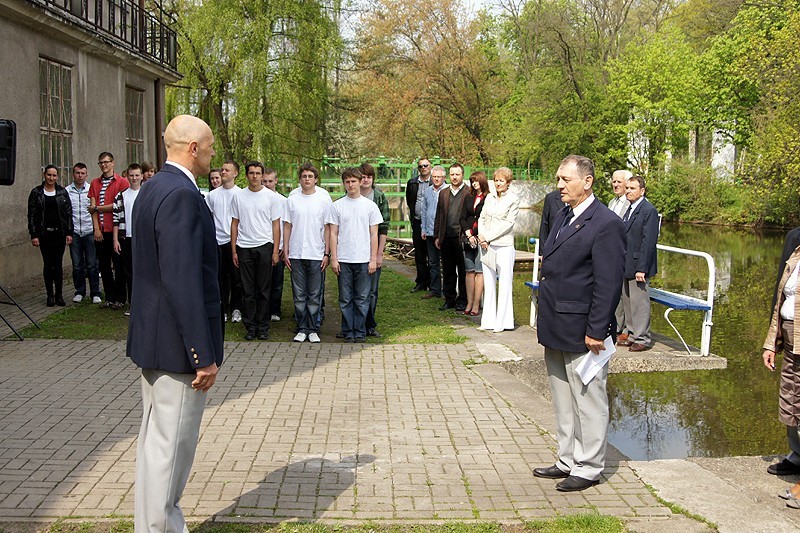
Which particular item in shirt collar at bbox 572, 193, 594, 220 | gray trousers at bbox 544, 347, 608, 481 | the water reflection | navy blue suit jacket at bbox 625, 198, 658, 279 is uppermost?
shirt collar at bbox 572, 193, 594, 220

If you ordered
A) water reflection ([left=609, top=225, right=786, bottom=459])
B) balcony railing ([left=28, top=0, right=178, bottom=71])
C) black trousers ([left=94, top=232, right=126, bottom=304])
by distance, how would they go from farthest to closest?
1. balcony railing ([left=28, top=0, right=178, bottom=71])
2. black trousers ([left=94, top=232, right=126, bottom=304])
3. water reflection ([left=609, top=225, right=786, bottom=459])

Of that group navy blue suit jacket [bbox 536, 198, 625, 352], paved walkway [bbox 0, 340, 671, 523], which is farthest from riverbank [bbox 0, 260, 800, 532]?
navy blue suit jacket [bbox 536, 198, 625, 352]

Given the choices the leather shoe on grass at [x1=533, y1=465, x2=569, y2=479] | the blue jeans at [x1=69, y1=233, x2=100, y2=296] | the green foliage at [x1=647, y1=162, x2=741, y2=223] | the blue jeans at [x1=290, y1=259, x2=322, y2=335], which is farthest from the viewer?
the green foliage at [x1=647, y1=162, x2=741, y2=223]

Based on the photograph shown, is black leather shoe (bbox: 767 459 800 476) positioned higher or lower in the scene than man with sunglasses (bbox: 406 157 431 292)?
lower

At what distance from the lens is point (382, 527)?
5148 millimetres

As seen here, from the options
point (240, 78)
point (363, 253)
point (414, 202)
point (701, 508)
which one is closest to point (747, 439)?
point (701, 508)

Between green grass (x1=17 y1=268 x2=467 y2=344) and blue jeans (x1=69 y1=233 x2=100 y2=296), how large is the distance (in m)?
0.33

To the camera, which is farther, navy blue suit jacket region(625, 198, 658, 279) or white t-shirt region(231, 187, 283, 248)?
white t-shirt region(231, 187, 283, 248)

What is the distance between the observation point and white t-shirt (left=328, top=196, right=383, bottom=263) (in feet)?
35.8

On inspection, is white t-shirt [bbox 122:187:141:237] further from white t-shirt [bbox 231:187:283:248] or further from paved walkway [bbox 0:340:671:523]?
paved walkway [bbox 0:340:671:523]

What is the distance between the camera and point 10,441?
6.75 m

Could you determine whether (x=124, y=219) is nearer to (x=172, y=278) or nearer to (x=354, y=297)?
(x=354, y=297)

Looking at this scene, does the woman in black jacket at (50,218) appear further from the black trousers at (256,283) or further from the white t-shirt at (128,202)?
the black trousers at (256,283)

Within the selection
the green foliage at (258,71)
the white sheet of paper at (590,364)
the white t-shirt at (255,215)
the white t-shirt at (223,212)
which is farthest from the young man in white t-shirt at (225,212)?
the green foliage at (258,71)
